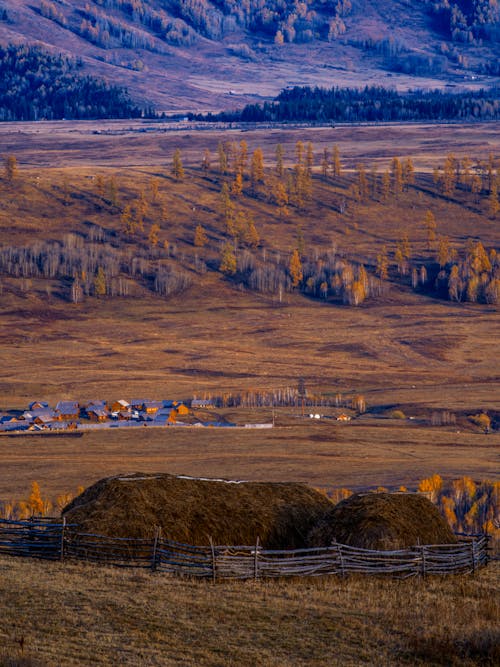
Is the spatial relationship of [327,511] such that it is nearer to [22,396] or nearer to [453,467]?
[453,467]

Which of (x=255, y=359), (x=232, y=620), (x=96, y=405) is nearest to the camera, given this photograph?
(x=232, y=620)

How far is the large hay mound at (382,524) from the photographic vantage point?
2734 cm

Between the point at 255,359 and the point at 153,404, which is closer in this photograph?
the point at 153,404

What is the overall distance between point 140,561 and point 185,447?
53.0 metres

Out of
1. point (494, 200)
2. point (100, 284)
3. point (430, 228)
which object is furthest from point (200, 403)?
point (494, 200)

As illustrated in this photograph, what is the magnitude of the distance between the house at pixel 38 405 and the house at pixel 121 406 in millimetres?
4930

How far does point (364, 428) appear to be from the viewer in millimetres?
84938

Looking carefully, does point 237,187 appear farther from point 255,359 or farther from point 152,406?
point 152,406

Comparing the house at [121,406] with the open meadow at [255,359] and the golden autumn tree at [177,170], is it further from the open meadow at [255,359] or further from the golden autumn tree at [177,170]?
the golden autumn tree at [177,170]

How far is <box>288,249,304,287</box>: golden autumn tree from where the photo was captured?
145250mm

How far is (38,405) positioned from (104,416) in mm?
6418

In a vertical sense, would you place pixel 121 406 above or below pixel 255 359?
above

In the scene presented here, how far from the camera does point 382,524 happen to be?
2759 cm

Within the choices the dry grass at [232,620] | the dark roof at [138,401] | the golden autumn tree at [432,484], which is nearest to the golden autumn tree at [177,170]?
the dark roof at [138,401]
